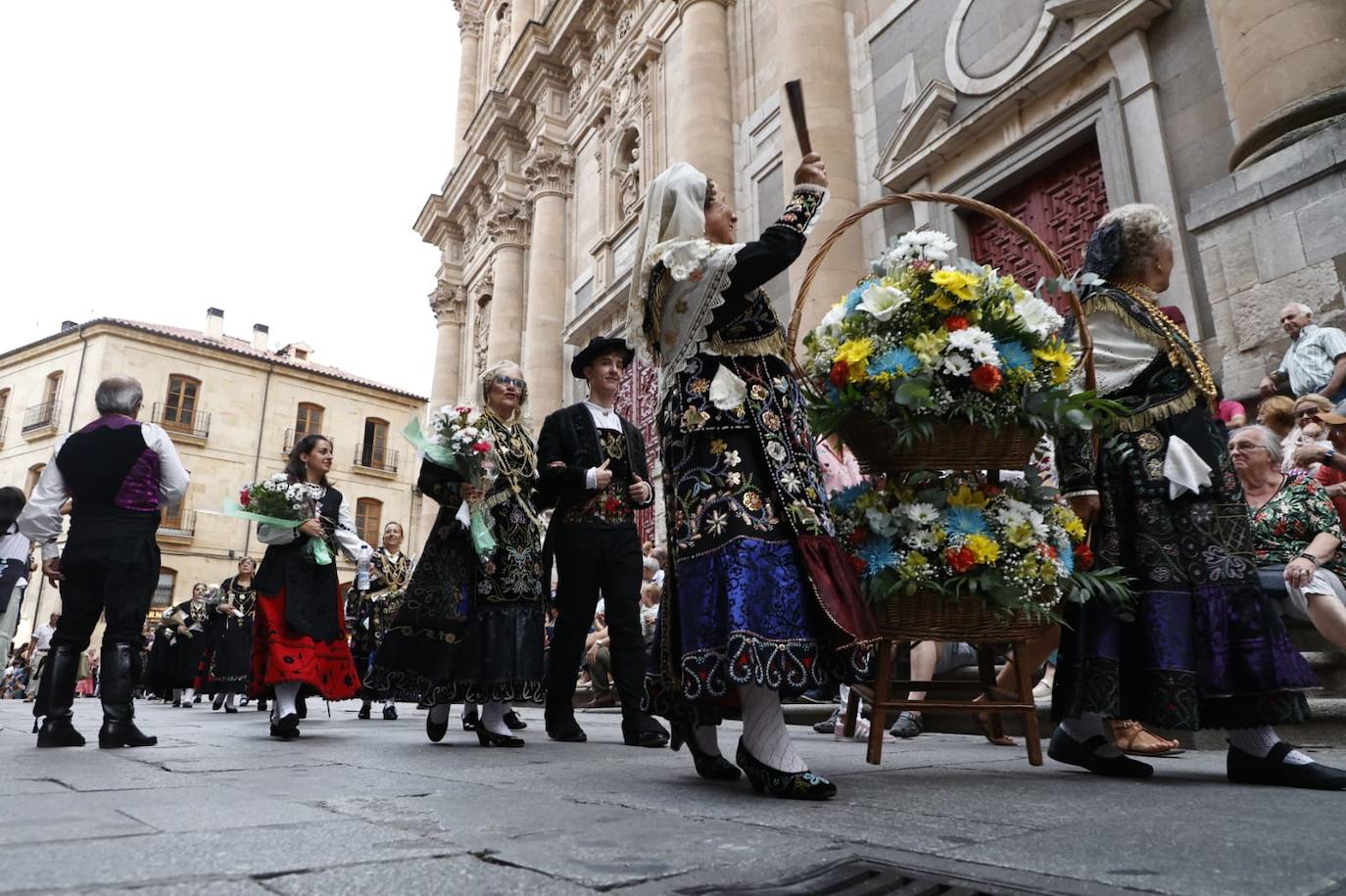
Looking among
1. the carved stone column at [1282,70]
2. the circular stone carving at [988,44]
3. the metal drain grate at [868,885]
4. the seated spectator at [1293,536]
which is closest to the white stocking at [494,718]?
the metal drain grate at [868,885]

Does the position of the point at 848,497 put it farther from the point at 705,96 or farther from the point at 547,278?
the point at 547,278

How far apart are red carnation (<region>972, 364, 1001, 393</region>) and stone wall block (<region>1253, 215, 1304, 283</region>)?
4336mm

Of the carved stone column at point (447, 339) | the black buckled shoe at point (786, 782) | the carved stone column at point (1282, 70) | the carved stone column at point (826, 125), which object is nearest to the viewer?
the black buckled shoe at point (786, 782)

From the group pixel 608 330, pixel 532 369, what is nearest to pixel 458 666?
pixel 608 330

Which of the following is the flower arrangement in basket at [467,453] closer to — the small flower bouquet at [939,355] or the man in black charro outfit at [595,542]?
the man in black charro outfit at [595,542]

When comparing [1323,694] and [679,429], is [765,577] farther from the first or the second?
[1323,694]

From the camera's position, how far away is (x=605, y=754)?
4246 millimetres

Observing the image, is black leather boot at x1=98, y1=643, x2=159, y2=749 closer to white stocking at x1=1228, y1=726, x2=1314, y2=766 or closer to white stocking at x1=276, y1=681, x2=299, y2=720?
white stocking at x1=276, y1=681, x2=299, y2=720

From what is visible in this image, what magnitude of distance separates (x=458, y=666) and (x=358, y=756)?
98cm

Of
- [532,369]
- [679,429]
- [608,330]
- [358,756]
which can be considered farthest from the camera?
[532,369]

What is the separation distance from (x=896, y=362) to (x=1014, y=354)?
0.43m

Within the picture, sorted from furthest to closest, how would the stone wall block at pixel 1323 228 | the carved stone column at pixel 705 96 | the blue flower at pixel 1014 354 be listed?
1. the carved stone column at pixel 705 96
2. the stone wall block at pixel 1323 228
3. the blue flower at pixel 1014 354

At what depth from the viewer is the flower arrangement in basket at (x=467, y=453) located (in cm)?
511

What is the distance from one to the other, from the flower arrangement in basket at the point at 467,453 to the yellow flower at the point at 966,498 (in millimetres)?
2644
